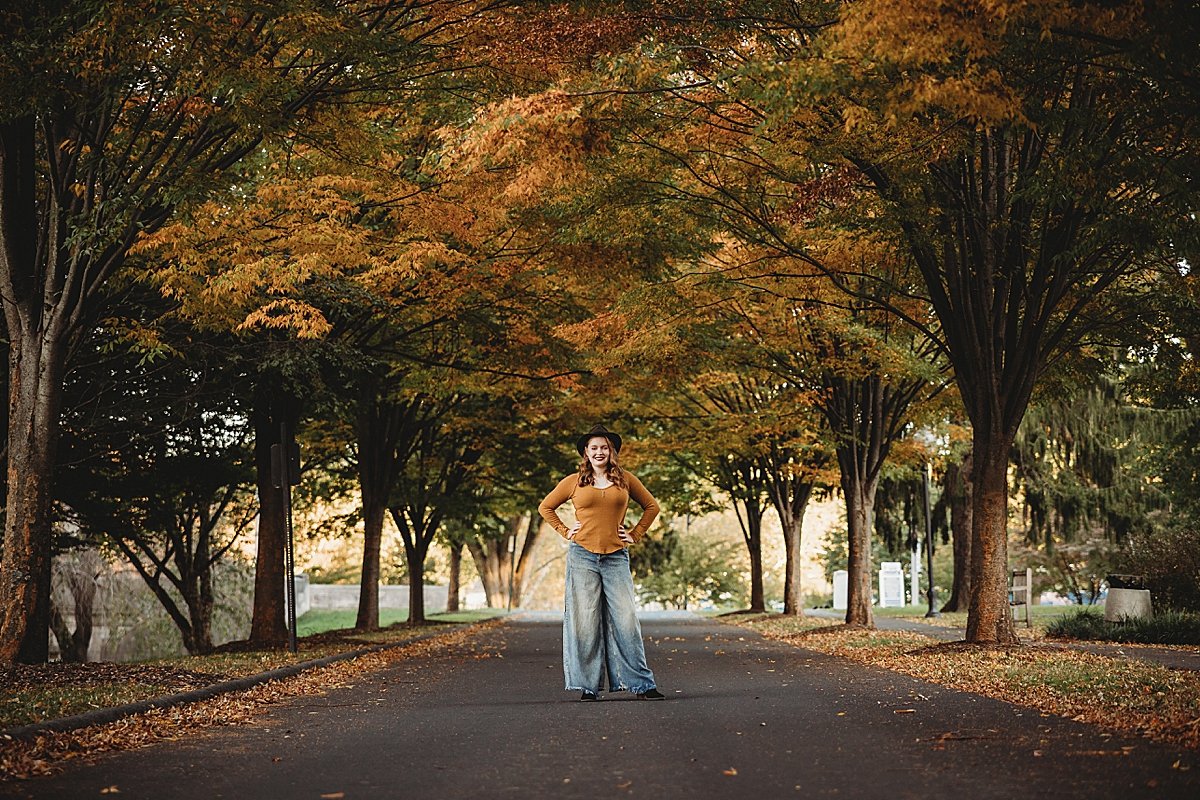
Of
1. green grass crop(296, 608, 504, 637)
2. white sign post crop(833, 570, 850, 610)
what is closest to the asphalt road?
green grass crop(296, 608, 504, 637)

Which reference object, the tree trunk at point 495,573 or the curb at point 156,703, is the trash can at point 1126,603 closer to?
the curb at point 156,703

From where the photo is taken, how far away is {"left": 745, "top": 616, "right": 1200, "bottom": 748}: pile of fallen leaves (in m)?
8.50

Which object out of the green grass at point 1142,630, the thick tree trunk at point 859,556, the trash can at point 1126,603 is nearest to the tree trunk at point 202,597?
the thick tree trunk at point 859,556

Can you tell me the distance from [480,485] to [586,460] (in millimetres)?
25183

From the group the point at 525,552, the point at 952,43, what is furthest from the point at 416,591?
the point at 952,43

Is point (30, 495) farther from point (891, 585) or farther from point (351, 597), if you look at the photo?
point (351, 597)

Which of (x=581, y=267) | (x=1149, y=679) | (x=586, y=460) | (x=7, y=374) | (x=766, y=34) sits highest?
(x=766, y=34)

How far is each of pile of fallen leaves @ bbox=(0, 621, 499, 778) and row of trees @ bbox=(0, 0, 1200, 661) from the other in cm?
290

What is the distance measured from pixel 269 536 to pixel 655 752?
13.3 meters

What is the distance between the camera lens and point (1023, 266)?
1653 centimetres

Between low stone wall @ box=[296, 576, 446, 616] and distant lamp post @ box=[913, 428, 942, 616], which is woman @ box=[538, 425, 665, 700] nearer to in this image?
distant lamp post @ box=[913, 428, 942, 616]

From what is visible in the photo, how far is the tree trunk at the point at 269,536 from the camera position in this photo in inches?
772

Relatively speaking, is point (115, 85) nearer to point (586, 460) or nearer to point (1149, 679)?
point (586, 460)

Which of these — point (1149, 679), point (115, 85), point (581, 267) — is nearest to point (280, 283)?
point (115, 85)
